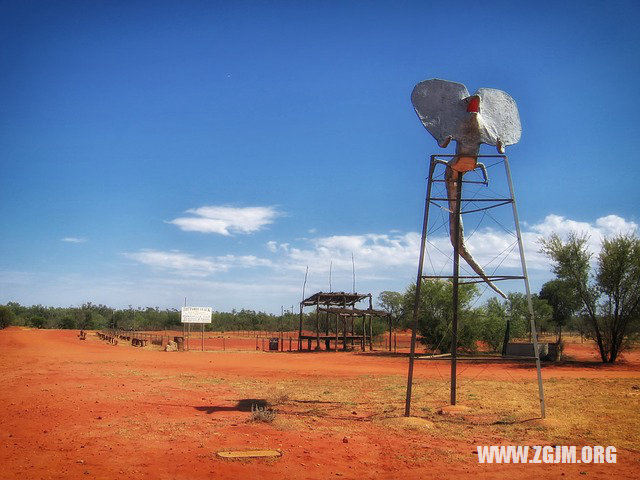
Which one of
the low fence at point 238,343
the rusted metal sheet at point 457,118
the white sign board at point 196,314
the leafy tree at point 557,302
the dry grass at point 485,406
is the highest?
the rusted metal sheet at point 457,118

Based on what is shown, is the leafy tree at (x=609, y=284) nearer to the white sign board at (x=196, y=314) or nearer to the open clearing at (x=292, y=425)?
the open clearing at (x=292, y=425)

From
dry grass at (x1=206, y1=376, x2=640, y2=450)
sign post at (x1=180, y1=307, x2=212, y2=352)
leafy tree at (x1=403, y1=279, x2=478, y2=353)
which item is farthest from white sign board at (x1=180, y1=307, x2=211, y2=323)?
dry grass at (x1=206, y1=376, x2=640, y2=450)

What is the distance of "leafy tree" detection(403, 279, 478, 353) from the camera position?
31516 mm

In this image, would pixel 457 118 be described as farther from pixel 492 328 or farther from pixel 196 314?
pixel 196 314

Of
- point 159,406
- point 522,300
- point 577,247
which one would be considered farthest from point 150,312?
point 159,406

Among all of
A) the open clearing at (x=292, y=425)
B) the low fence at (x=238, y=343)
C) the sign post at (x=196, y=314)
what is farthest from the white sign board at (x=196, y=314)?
the open clearing at (x=292, y=425)

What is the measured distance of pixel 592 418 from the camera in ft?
36.7

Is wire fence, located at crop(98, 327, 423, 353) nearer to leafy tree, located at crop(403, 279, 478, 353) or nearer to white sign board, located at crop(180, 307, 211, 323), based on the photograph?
white sign board, located at crop(180, 307, 211, 323)

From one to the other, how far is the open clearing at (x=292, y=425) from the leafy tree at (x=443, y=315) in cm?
1282

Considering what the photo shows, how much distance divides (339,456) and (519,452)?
2905mm

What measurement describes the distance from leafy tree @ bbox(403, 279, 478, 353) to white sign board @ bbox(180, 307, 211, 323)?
1505 cm

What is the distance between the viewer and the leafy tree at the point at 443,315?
1241 inches

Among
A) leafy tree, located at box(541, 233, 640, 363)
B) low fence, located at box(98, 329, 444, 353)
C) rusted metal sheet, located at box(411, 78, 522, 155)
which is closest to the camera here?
rusted metal sheet, located at box(411, 78, 522, 155)

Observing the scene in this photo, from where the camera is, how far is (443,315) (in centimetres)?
3244
